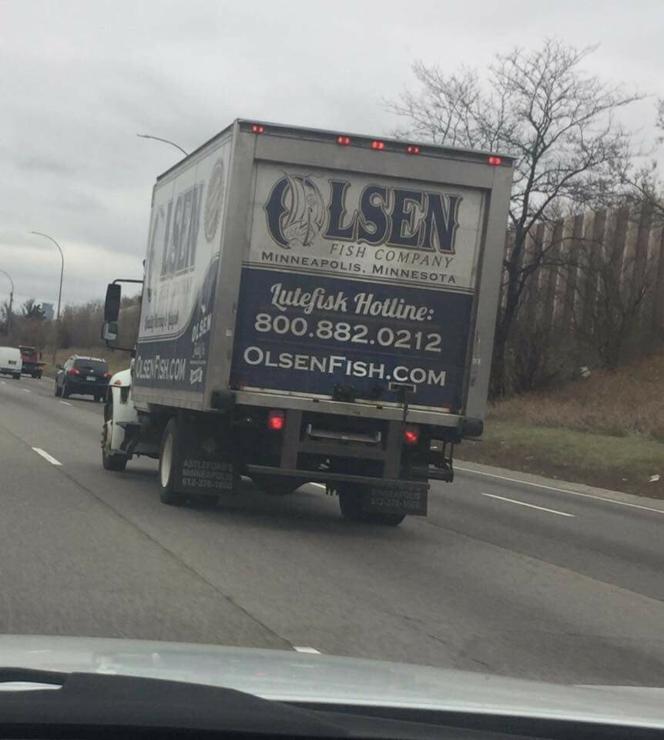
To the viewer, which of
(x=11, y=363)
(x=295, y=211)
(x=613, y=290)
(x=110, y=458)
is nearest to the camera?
(x=295, y=211)

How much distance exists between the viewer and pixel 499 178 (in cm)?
1251

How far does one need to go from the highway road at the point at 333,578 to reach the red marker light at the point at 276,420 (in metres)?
1.05

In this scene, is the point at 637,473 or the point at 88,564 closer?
the point at 88,564

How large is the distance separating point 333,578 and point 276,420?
2.84 meters

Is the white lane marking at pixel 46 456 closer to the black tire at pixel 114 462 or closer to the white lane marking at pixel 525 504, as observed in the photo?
the black tire at pixel 114 462

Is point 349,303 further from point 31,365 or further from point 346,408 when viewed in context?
point 31,365

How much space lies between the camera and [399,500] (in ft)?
42.0

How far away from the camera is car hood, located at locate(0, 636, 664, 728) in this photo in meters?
3.33

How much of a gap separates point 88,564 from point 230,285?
366 cm

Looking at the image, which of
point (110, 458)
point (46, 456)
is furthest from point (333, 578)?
point (46, 456)

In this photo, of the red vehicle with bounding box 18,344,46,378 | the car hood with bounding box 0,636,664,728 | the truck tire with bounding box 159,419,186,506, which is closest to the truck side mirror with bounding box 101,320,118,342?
the truck tire with bounding box 159,419,186,506

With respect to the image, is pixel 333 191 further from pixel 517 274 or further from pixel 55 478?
pixel 517 274

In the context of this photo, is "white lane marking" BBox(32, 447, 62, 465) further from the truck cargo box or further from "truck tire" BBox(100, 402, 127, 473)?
the truck cargo box

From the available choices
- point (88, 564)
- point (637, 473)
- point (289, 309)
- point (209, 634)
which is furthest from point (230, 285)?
point (637, 473)
